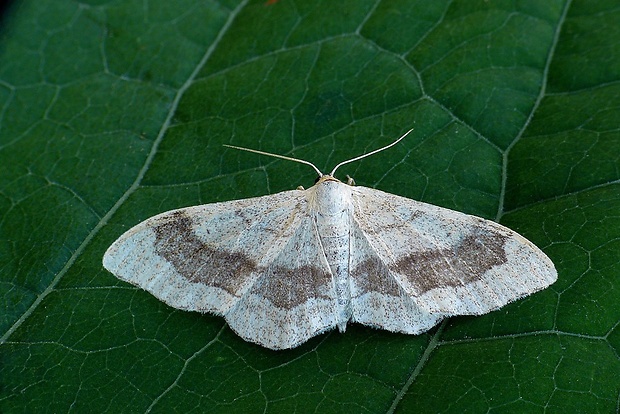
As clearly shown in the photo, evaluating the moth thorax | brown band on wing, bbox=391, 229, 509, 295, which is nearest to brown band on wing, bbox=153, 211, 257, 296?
the moth thorax

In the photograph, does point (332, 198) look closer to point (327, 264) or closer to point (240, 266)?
point (327, 264)

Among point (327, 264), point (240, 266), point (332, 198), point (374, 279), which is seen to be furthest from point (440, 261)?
point (240, 266)

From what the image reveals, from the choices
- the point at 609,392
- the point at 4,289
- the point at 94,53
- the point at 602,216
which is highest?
the point at 94,53

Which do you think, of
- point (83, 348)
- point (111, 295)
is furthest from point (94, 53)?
point (83, 348)

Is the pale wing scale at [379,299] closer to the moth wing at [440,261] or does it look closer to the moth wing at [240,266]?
the moth wing at [440,261]

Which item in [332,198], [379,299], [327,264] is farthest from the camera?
[332,198]

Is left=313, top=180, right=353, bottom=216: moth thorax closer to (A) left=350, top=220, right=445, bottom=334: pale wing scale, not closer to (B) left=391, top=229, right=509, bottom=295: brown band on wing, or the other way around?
(A) left=350, top=220, right=445, bottom=334: pale wing scale

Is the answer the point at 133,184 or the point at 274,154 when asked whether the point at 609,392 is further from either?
the point at 133,184
